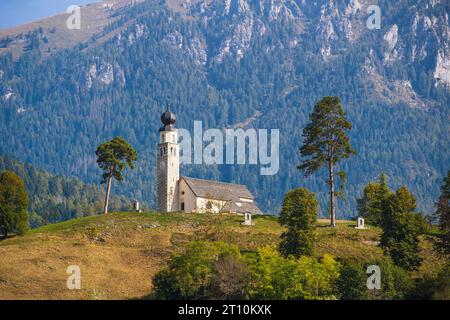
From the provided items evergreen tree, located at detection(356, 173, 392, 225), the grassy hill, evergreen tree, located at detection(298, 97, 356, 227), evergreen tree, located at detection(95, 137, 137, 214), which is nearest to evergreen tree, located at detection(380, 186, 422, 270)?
the grassy hill

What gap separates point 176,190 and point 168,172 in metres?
2.49

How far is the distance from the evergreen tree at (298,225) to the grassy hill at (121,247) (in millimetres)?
5316

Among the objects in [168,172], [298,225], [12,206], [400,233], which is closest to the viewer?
[298,225]

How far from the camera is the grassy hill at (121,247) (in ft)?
279

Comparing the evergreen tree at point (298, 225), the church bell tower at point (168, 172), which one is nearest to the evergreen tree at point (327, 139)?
the evergreen tree at point (298, 225)

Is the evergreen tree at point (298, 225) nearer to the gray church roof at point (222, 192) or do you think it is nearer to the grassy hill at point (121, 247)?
the grassy hill at point (121, 247)

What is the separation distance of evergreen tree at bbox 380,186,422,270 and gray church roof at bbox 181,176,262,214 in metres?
32.1

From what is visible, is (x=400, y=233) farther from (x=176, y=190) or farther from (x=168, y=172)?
(x=168, y=172)

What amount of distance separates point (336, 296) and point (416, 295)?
264 inches

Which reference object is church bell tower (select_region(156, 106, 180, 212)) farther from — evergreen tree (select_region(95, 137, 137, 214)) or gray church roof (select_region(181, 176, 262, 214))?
evergreen tree (select_region(95, 137, 137, 214))

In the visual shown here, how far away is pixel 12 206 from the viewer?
10138cm

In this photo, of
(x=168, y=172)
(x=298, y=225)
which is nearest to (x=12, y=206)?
(x=168, y=172)

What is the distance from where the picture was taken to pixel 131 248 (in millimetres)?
96312
